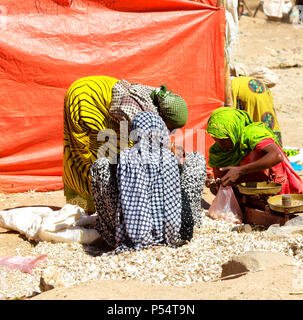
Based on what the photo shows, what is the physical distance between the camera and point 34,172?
21.0 feet

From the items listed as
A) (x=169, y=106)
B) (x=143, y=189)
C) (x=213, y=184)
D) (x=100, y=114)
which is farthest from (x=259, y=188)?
(x=100, y=114)

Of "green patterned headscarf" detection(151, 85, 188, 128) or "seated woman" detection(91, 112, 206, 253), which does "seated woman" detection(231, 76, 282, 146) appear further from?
"seated woman" detection(91, 112, 206, 253)

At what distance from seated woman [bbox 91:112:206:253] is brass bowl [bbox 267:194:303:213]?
87 cm

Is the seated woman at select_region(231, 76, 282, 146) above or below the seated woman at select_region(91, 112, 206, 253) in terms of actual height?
above

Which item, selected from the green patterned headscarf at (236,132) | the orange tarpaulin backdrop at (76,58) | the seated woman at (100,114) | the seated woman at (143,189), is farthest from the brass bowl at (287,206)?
the orange tarpaulin backdrop at (76,58)

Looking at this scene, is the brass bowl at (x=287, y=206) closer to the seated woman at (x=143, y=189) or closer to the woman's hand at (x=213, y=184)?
the woman's hand at (x=213, y=184)

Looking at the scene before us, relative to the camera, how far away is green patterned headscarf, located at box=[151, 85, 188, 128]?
4508 millimetres

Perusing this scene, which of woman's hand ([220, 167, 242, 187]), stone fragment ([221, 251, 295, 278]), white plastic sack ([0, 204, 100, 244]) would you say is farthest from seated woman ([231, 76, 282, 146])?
stone fragment ([221, 251, 295, 278])

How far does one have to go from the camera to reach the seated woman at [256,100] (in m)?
6.06

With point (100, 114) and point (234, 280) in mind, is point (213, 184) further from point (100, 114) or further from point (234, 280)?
point (234, 280)

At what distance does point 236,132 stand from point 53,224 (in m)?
1.83

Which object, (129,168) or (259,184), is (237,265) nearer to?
(129,168)

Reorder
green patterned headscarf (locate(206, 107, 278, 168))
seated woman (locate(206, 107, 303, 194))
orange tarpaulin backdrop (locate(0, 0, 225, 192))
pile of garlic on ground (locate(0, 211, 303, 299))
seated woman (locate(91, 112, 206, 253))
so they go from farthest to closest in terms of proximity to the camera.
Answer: orange tarpaulin backdrop (locate(0, 0, 225, 192)), green patterned headscarf (locate(206, 107, 278, 168)), seated woman (locate(206, 107, 303, 194)), seated woman (locate(91, 112, 206, 253)), pile of garlic on ground (locate(0, 211, 303, 299))

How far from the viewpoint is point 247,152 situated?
4848 millimetres
